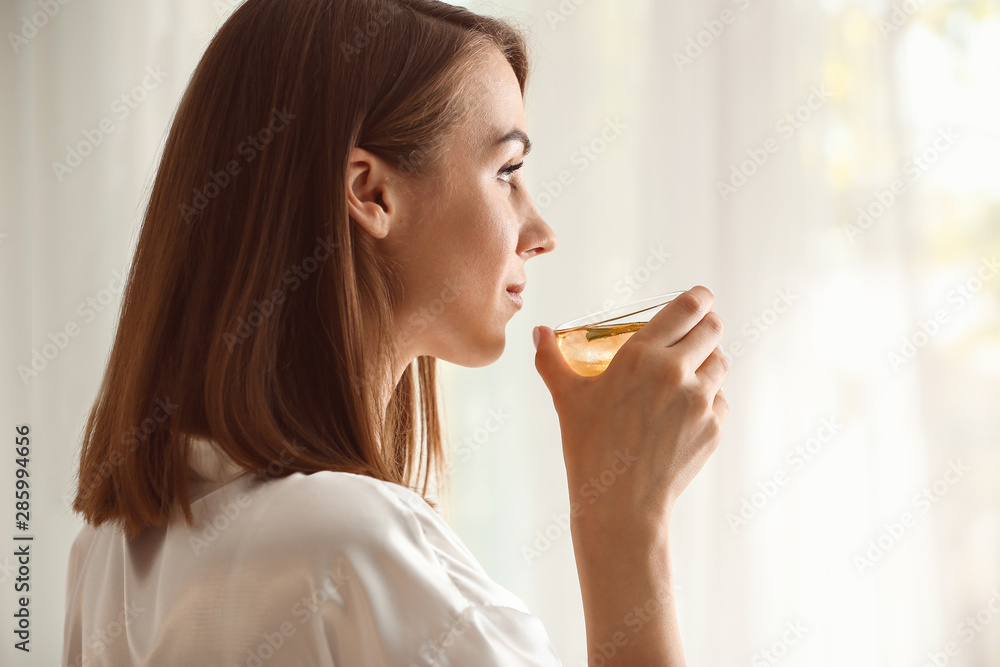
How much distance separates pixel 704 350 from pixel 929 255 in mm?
906

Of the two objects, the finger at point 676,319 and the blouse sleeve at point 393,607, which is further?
the finger at point 676,319

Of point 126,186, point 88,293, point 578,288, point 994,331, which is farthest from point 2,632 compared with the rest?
point 994,331

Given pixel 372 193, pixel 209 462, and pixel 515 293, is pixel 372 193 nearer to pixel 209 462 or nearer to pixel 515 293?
pixel 515 293

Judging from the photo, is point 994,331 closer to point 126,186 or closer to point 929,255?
point 929,255

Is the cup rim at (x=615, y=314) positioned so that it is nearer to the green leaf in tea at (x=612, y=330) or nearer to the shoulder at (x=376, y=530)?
the green leaf in tea at (x=612, y=330)

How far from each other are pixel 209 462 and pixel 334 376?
0.12m

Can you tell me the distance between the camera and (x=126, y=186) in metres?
1.74

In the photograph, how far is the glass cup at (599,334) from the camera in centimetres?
85

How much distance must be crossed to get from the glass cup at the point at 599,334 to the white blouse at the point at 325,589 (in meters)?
0.31

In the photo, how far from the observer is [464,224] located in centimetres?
84

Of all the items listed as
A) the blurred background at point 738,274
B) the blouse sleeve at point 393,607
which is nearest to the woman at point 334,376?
the blouse sleeve at point 393,607

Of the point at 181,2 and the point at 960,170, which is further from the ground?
the point at 181,2

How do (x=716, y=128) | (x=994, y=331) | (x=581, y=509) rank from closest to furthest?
1. (x=581, y=509)
2. (x=994, y=331)
3. (x=716, y=128)

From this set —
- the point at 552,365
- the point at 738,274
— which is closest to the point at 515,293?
the point at 552,365
